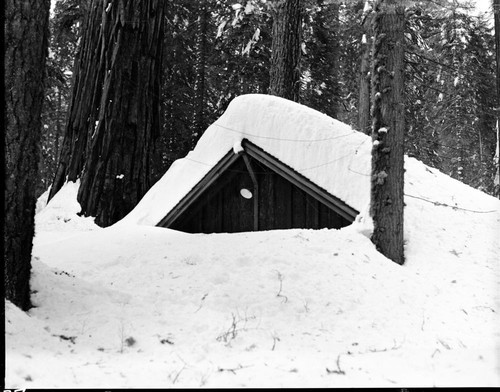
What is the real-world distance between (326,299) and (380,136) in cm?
290

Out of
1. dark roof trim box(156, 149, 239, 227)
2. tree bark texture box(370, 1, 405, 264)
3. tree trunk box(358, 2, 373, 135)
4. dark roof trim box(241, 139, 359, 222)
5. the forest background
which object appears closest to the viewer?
tree bark texture box(370, 1, 405, 264)

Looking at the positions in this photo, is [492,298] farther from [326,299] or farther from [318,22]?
[318,22]

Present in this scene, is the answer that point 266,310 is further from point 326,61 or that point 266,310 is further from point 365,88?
point 326,61

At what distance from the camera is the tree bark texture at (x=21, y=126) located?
3.71 meters

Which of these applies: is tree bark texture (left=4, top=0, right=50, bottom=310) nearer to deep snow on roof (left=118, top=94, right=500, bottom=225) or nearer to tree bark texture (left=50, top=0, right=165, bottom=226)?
deep snow on roof (left=118, top=94, right=500, bottom=225)

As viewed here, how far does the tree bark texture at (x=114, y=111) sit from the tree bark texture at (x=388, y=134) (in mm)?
6224

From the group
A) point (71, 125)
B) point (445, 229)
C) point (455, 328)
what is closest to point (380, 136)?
point (445, 229)

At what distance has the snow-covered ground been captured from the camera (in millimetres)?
3027

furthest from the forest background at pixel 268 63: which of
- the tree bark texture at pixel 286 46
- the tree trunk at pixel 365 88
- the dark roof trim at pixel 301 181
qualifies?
the dark roof trim at pixel 301 181

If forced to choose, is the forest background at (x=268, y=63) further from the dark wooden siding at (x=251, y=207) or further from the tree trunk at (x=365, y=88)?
the dark wooden siding at (x=251, y=207)

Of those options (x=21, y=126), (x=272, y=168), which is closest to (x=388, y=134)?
(x=272, y=168)

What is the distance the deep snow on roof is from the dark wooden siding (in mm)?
562

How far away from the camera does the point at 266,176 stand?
930cm

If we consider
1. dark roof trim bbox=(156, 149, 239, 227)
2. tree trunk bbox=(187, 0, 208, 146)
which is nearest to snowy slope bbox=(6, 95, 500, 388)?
dark roof trim bbox=(156, 149, 239, 227)
